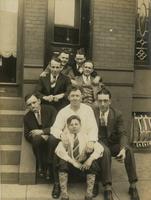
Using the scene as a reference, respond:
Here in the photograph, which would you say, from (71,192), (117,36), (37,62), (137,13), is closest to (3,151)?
(71,192)

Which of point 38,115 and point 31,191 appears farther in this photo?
point 38,115

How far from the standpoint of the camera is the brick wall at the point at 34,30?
274 inches

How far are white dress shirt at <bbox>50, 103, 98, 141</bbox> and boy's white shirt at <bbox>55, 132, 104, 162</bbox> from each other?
3.6 inches

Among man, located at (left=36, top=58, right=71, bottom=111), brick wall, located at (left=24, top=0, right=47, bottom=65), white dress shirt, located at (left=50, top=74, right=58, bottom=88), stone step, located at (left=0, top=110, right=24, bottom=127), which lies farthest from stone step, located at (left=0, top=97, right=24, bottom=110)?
white dress shirt, located at (left=50, top=74, right=58, bottom=88)

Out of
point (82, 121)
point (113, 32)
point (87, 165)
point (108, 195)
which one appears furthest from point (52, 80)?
point (108, 195)

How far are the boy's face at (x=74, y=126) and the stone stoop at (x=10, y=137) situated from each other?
3.28 feet

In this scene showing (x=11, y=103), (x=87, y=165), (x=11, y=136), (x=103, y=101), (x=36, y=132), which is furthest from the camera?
(x=11, y=103)

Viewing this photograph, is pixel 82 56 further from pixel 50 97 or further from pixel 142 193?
pixel 142 193

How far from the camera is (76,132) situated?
203 inches

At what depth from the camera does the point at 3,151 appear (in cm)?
598

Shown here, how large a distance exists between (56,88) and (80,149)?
127cm

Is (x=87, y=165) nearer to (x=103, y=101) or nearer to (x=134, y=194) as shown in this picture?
(x=134, y=194)

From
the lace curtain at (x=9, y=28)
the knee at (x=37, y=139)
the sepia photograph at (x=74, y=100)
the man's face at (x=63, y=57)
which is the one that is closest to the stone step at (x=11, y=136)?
the sepia photograph at (x=74, y=100)

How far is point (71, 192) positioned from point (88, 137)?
699 millimetres
